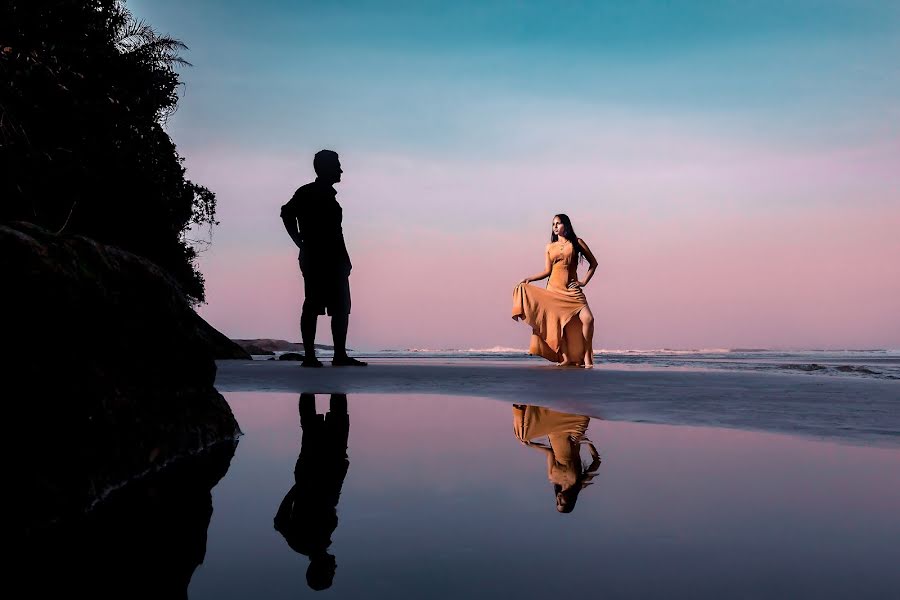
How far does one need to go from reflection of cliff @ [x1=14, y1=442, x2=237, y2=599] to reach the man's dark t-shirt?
6.25 meters

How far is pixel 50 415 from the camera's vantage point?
5.96 feet

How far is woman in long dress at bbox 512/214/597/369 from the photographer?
37.2 ft

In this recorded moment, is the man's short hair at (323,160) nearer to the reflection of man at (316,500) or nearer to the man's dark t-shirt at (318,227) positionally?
→ the man's dark t-shirt at (318,227)

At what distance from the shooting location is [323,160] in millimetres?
8227

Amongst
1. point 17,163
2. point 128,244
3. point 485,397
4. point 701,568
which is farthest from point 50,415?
point 128,244

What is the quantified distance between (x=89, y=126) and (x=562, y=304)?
42.3ft

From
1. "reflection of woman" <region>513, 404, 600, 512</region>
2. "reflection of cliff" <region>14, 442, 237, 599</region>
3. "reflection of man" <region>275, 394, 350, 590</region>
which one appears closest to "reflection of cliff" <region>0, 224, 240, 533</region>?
"reflection of cliff" <region>14, 442, 237, 599</region>

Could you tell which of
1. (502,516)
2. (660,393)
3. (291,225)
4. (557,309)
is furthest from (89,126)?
(502,516)

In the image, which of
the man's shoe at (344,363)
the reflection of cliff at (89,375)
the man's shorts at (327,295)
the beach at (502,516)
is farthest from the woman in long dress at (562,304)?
the reflection of cliff at (89,375)

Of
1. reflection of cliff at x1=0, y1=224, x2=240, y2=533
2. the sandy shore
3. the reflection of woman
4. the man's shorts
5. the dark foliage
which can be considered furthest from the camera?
the dark foliage

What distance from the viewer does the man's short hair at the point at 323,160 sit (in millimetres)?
8219

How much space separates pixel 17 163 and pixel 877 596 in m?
15.7

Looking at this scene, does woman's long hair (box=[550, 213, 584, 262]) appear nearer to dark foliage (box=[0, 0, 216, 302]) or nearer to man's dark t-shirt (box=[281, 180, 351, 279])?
man's dark t-shirt (box=[281, 180, 351, 279])

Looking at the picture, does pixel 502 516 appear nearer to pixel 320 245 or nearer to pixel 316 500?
pixel 316 500
